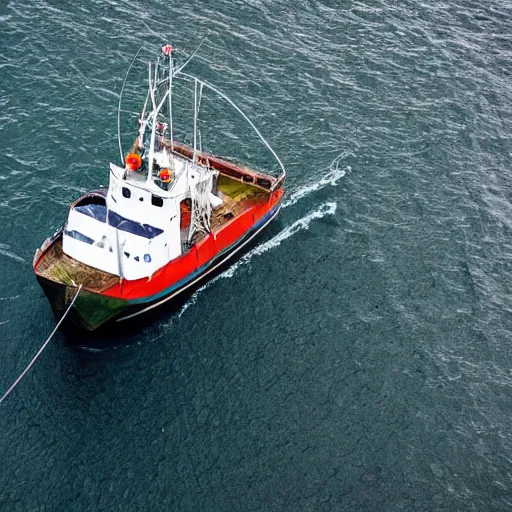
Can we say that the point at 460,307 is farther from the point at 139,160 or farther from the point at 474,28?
the point at 474,28

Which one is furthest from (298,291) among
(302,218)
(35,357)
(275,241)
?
(35,357)

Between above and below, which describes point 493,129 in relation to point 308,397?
above

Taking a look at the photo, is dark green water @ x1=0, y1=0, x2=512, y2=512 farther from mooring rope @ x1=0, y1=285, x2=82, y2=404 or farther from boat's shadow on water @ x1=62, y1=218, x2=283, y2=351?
mooring rope @ x1=0, y1=285, x2=82, y2=404

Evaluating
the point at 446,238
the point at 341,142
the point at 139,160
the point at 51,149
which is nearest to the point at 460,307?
the point at 446,238

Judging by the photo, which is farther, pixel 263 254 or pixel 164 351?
pixel 263 254

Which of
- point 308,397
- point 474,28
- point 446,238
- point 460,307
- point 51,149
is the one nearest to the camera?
point 308,397

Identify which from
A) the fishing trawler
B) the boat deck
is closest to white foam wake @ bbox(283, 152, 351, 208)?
the boat deck

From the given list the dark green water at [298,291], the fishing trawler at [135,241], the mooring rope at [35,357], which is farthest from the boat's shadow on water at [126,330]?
the mooring rope at [35,357]
